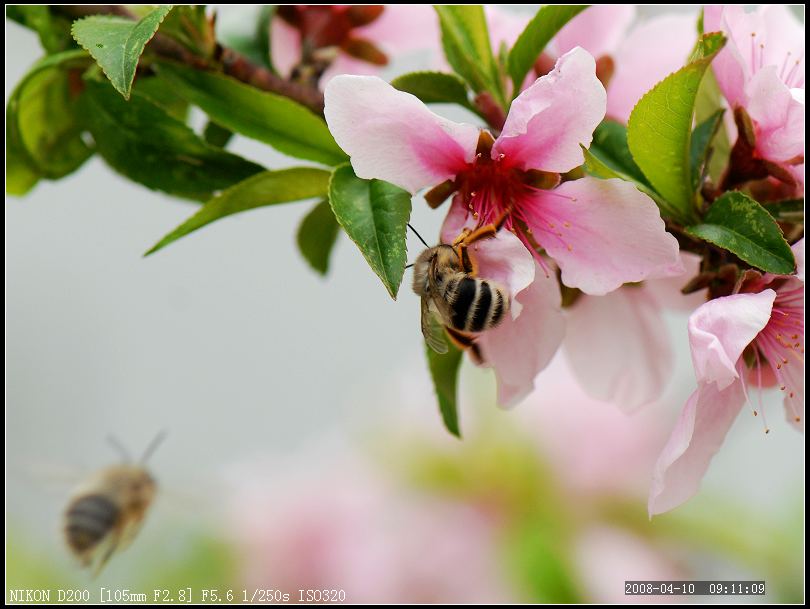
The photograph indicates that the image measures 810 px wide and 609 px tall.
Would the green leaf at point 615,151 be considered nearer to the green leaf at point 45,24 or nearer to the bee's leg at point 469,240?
the bee's leg at point 469,240

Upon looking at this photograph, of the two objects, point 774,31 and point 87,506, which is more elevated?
point 774,31

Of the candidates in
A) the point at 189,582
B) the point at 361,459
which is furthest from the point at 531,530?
the point at 189,582

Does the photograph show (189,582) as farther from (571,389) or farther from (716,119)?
(716,119)

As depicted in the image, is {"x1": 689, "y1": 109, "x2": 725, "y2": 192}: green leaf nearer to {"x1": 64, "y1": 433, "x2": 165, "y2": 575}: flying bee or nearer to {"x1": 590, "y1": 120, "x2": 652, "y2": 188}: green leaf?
{"x1": 590, "y1": 120, "x2": 652, "y2": 188}: green leaf

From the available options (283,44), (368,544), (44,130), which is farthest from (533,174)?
(368,544)

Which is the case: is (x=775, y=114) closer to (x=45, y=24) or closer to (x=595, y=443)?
(x=45, y=24)

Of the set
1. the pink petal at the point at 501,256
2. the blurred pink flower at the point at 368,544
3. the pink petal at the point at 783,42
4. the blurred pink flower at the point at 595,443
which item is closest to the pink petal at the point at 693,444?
the pink petal at the point at 501,256

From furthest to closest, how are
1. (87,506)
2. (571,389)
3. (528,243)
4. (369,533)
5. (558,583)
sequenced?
(571,389) < (369,533) < (558,583) < (87,506) < (528,243)
